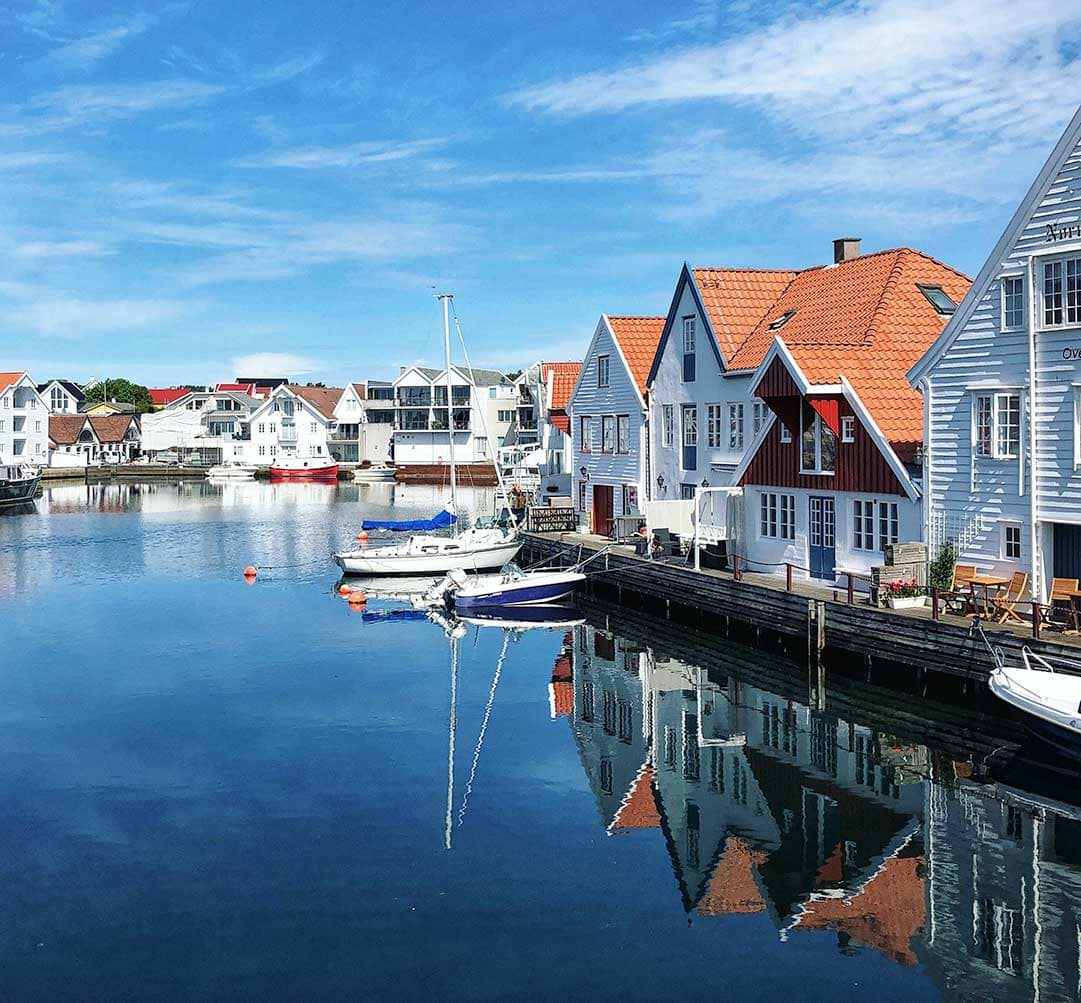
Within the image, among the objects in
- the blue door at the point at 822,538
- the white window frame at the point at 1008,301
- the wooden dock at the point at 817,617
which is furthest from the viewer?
the blue door at the point at 822,538

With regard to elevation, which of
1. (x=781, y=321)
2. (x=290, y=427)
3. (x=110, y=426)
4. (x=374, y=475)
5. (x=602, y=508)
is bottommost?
(x=602, y=508)

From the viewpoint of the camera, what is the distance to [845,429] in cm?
3569

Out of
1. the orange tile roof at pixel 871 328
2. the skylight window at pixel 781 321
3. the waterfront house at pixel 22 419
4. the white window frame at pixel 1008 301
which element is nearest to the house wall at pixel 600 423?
the orange tile roof at pixel 871 328

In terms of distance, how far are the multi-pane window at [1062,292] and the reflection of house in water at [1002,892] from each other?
11.9 m

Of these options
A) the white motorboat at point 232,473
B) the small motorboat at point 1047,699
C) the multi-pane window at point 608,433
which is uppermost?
the multi-pane window at point 608,433

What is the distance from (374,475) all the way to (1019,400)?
11344 cm

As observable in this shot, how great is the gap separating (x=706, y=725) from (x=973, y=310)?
41.4ft

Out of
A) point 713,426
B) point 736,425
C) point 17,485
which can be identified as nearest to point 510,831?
point 736,425

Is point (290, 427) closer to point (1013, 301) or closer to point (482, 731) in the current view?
point (482, 731)

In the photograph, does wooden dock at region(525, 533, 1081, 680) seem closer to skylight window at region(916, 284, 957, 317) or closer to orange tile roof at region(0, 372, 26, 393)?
skylight window at region(916, 284, 957, 317)

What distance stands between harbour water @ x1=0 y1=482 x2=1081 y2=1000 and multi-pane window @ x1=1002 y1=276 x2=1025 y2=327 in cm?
948

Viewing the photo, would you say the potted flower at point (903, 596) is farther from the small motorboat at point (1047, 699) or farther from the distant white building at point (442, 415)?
the distant white building at point (442, 415)

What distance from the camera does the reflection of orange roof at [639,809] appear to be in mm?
21469

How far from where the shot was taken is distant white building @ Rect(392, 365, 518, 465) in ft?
467
